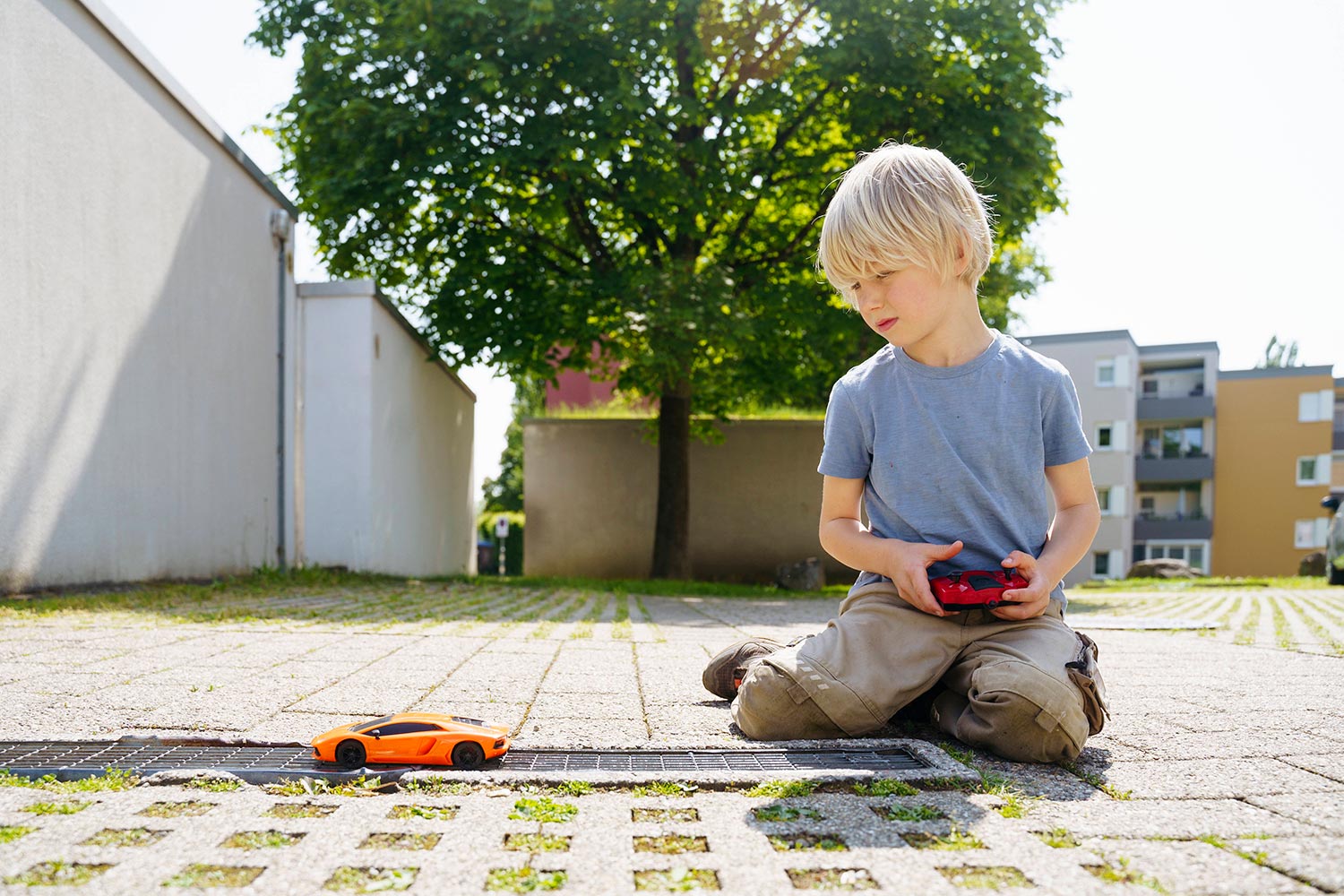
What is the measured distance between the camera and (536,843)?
4.69 ft

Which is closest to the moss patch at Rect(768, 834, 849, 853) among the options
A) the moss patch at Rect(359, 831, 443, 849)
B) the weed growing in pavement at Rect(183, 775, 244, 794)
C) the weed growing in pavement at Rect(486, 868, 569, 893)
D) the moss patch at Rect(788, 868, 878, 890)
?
the moss patch at Rect(788, 868, 878, 890)

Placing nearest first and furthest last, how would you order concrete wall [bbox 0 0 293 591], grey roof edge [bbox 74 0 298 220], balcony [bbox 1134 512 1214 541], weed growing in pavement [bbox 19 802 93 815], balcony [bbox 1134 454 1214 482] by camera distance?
weed growing in pavement [bbox 19 802 93 815]
concrete wall [bbox 0 0 293 591]
grey roof edge [bbox 74 0 298 220]
balcony [bbox 1134 512 1214 541]
balcony [bbox 1134 454 1214 482]

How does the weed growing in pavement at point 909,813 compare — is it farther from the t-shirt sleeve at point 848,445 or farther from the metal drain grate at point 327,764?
the t-shirt sleeve at point 848,445

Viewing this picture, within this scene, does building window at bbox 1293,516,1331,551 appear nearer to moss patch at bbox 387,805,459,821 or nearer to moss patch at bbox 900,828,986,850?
moss patch at bbox 900,828,986,850

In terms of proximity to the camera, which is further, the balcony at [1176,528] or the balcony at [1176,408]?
the balcony at [1176,408]

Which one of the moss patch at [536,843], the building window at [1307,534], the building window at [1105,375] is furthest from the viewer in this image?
the building window at [1105,375]

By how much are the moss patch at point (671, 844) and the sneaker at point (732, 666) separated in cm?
121

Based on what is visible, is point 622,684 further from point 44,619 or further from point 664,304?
point 664,304

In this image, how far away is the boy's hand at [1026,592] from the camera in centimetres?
213

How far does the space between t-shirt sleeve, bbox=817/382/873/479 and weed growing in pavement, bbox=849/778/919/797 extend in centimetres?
85

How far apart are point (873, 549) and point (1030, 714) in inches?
20.0

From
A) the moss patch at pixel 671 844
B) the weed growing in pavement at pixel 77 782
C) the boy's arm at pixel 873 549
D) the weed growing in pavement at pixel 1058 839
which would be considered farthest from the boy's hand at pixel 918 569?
the weed growing in pavement at pixel 77 782

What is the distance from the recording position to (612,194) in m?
10.7

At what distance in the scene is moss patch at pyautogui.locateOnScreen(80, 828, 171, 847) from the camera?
141cm
